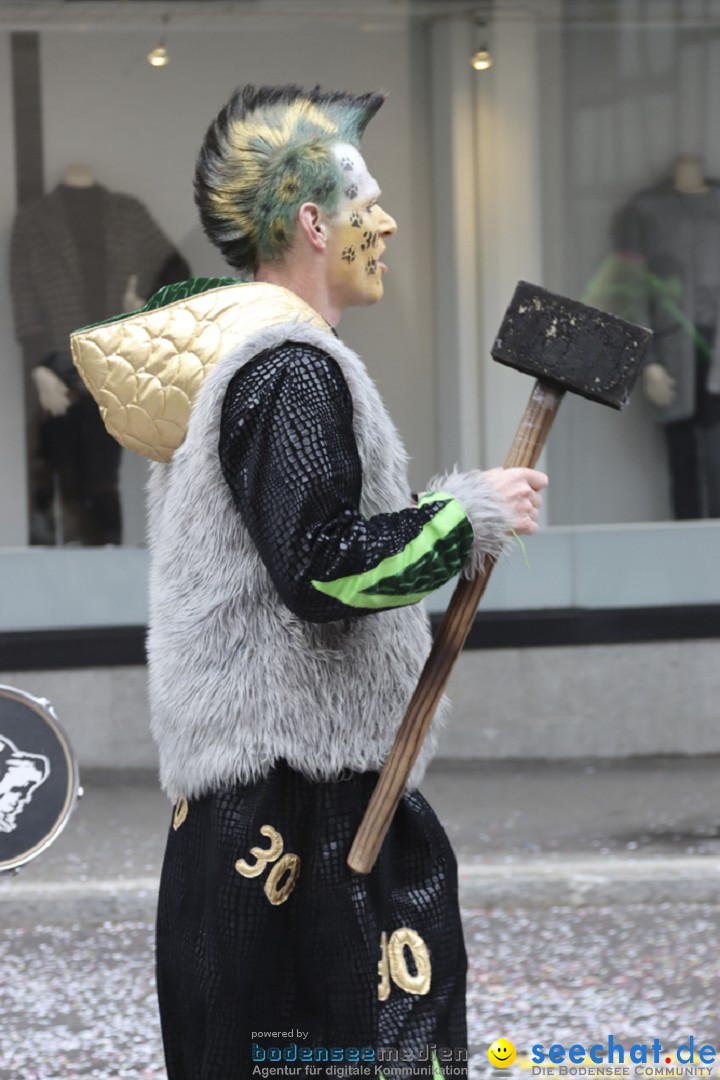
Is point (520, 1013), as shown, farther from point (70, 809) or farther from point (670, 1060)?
point (70, 809)

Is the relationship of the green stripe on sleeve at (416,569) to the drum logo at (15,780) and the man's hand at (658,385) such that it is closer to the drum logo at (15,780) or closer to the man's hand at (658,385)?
the drum logo at (15,780)

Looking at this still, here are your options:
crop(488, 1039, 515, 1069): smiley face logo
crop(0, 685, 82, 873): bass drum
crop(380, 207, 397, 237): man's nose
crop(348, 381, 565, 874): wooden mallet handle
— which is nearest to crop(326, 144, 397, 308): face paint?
crop(380, 207, 397, 237): man's nose

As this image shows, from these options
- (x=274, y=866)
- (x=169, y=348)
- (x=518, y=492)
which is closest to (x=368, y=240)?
(x=169, y=348)

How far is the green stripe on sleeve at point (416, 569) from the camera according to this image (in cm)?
203

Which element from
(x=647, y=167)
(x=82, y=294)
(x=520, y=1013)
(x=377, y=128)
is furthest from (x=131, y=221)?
(x=520, y=1013)

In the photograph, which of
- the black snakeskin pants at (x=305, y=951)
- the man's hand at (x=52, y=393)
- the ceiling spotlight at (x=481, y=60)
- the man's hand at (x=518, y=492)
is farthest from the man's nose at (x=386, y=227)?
the ceiling spotlight at (x=481, y=60)

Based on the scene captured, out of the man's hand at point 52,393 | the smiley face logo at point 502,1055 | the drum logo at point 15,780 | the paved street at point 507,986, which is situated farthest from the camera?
the man's hand at point 52,393

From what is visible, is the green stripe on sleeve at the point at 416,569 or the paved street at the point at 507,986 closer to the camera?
the green stripe on sleeve at the point at 416,569

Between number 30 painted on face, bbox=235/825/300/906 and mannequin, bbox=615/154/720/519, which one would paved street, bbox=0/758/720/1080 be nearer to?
mannequin, bbox=615/154/720/519

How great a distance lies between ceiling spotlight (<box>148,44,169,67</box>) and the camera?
741 cm

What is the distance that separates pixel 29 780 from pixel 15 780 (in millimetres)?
25

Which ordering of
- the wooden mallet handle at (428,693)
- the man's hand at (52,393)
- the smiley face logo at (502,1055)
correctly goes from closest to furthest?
the wooden mallet handle at (428,693) < the smiley face logo at (502,1055) < the man's hand at (52,393)

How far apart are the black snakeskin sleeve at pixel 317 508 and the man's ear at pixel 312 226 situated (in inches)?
8.9

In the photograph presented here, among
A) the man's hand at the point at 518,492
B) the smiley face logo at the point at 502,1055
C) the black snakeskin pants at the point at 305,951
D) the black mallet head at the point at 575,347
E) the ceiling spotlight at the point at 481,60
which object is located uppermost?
the ceiling spotlight at the point at 481,60
